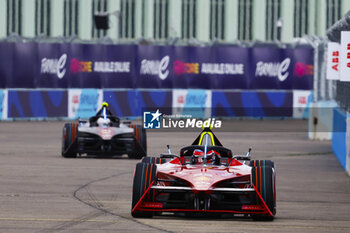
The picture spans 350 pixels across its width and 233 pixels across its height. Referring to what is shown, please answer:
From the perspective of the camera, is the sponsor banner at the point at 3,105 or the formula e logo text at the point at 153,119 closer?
the formula e logo text at the point at 153,119

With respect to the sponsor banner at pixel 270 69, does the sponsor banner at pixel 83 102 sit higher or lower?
lower

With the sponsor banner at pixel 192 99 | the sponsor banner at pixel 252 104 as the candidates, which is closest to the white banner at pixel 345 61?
the sponsor banner at pixel 192 99

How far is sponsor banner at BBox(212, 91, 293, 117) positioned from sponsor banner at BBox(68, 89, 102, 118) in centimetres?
479

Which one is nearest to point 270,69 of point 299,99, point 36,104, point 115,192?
point 299,99

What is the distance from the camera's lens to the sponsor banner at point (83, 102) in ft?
131

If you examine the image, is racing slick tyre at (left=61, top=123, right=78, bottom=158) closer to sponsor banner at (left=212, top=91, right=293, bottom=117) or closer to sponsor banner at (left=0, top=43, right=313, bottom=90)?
sponsor banner at (left=0, top=43, right=313, bottom=90)

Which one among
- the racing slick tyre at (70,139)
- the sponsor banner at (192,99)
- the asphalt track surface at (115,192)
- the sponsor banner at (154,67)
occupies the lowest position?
the asphalt track surface at (115,192)

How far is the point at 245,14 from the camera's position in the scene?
2726 inches

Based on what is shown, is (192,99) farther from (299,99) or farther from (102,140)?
(102,140)

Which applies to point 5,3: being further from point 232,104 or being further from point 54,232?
point 54,232

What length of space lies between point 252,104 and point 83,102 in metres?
7.01

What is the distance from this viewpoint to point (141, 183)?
12.1 m

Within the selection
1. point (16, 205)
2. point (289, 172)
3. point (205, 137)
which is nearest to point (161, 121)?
point (205, 137)

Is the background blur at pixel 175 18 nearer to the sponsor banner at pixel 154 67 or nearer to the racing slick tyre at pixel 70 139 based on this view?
the sponsor banner at pixel 154 67
